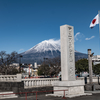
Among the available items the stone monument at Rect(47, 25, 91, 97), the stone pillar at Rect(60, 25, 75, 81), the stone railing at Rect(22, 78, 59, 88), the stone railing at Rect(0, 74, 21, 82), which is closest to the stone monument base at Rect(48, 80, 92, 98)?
the stone monument at Rect(47, 25, 91, 97)

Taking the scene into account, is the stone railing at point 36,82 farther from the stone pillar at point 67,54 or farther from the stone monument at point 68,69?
the stone pillar at point 67,54

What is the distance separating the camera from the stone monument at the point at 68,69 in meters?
14.8

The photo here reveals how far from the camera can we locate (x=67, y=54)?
15133 millimetres

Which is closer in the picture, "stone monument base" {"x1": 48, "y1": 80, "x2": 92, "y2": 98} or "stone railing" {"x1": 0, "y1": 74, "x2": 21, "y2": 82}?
"stone monument base" {"x1": 48, "y1": 80, "x2": 92, "y2": 98}

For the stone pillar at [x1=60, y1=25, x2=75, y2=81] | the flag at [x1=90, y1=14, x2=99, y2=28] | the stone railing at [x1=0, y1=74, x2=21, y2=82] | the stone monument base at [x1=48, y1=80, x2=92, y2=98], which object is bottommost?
the stone monument base at [x1=48, y1=80, x2=92, y2=98]

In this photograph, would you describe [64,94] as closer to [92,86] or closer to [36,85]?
[36,85]

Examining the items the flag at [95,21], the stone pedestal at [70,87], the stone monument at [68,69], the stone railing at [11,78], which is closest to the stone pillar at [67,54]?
the stone monument at [68,69]

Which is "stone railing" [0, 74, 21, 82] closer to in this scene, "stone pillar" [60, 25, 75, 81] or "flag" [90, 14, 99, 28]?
"stone pillar" [60, 25, 75, 81]

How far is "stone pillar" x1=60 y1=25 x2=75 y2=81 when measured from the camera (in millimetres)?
14969

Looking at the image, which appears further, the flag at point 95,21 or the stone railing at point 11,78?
the flag at point 95,21

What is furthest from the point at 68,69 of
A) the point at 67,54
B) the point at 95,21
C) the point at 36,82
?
the point at 95,21

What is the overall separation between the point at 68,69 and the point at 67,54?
4.29 ft

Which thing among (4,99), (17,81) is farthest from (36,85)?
(4,99)

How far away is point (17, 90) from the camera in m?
17.0
